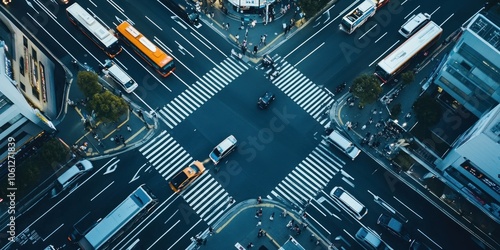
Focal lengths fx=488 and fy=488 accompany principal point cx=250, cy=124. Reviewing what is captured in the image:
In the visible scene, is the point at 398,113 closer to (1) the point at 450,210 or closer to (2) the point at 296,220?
(1) the point at 450,210

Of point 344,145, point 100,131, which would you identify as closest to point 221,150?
point 344,145

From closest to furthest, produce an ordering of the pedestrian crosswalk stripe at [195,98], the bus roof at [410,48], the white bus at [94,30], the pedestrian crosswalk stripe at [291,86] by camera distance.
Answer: the bus roof at [410,48] → the pedestrian crosswalk stripe at [195,98] → the pedestrian crosswalk stripe at [291,86] → the white bus at [94,30]

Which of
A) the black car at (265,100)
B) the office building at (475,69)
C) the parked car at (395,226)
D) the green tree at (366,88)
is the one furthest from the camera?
the black car at (265,100)

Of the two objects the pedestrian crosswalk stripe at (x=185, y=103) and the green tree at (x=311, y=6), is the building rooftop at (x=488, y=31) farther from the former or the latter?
the pedestrian crosswalk stripe at (x=185, y=103)

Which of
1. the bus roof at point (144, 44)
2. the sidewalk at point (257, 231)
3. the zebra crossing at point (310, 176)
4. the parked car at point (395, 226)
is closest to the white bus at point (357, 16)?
the zebra crossing at point (310, 176)

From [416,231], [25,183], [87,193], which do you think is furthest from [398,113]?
[25,183]

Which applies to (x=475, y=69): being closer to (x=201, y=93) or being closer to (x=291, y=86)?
(x=291, y=86)
